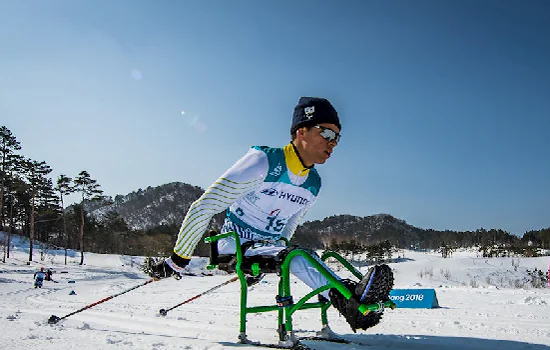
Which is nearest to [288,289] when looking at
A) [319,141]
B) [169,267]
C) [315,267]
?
[315,267]

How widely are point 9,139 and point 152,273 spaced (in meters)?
43.9

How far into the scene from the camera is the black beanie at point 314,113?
3303 mm

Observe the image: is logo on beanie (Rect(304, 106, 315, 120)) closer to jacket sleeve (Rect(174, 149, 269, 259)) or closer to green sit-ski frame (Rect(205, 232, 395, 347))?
jacket sleeve (Rect(174, 149, 269, 259))

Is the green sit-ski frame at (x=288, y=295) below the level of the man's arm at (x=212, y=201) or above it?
below

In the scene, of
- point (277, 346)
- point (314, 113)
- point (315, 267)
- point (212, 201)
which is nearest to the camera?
point (315, 267)

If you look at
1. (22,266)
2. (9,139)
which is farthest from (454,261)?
(9,139)

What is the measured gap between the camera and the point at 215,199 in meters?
3.13

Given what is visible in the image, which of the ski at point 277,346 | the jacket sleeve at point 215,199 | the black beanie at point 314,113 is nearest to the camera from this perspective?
the ski at point 277,346

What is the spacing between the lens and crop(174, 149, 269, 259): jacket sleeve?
122 inches

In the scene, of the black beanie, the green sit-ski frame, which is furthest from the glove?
the black beanie

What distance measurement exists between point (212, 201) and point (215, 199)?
0.03 meters

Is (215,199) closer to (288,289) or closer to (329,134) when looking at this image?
(288,289)

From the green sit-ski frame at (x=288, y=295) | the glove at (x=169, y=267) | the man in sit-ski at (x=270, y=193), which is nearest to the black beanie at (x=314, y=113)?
the man in sit-ski at (x=270, y=193)

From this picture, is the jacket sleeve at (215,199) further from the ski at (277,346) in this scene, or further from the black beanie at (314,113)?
the ski at (277,346)
